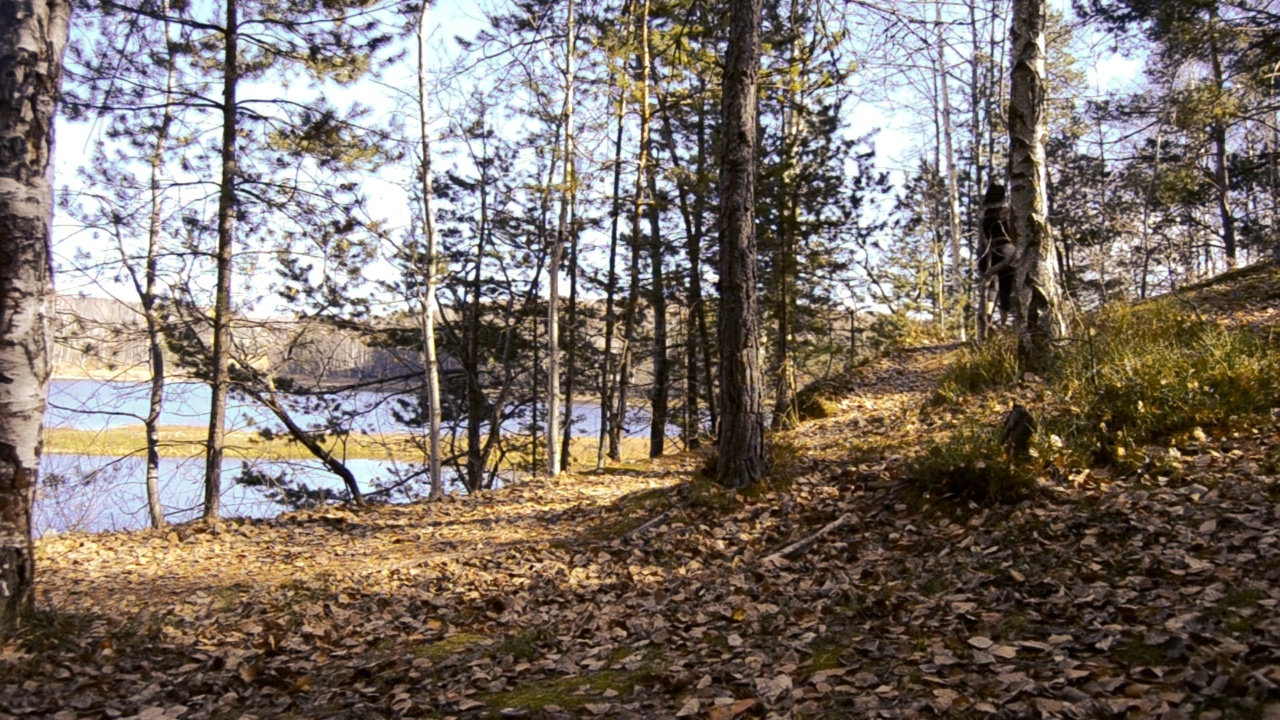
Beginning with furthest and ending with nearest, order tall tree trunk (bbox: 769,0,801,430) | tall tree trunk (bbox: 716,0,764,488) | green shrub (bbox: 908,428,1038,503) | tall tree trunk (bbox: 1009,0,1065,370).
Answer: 1. tall tree trunk (bbox: 769,0,801,430)
2. tall tree trunk (bbox: 1009,0,1065,370)
3. tall tree trunk (bbox: 716,0,764,488)
4. green shrub (bbox: 908,428,1038,503)

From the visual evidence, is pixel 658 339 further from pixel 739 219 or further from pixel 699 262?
pixel 739 219

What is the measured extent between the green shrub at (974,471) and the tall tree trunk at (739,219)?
1.47 metres

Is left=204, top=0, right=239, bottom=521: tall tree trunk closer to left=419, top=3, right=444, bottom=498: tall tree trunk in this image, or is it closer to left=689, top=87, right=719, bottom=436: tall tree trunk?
left=419, top=3, right=444, bottom=498: tall tree trunk

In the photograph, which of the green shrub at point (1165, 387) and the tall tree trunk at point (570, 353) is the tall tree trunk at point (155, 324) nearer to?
the tall tree trunk at point (570, 353)

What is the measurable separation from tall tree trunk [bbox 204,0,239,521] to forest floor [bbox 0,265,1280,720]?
1642mm

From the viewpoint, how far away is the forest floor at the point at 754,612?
9.62 feet

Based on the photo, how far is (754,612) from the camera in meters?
4.20

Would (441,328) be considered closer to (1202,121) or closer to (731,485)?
(731,485)

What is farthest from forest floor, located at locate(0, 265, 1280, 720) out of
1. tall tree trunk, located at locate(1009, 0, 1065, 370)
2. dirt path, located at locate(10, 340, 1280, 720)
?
tall tree trunk, located at locate(1009, 0, 1065, 370)

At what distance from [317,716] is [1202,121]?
13806 millimetres

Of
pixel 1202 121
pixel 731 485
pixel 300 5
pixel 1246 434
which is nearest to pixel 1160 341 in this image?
pixel 1246 434

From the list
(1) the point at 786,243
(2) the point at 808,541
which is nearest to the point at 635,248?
(1) the point at 786,243

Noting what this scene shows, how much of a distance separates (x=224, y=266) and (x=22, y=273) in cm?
→ 434

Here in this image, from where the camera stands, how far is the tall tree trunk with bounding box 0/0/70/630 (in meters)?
4.00
